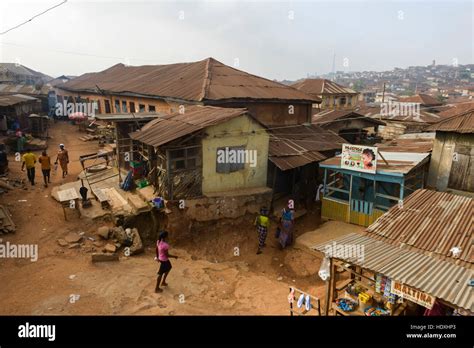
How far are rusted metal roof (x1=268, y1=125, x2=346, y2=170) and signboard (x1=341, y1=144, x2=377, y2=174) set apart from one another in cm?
193

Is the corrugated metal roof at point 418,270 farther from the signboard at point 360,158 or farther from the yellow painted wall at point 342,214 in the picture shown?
the yellow painted wall at point 342,214

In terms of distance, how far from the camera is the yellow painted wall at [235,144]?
43.0 ft

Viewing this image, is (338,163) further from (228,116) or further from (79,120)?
(79,120)

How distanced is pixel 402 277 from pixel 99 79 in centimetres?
3599

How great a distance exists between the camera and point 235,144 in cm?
1375

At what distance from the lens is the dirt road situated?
819cm

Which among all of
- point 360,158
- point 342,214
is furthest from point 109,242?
point 360,158

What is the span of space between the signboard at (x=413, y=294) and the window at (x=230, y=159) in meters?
8.49

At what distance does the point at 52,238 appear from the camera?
11312 mm

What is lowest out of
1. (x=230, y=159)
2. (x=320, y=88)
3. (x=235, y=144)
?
(x=230, y=159)

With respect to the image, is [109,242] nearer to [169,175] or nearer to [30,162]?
[169,175]

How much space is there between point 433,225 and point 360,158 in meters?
5.68

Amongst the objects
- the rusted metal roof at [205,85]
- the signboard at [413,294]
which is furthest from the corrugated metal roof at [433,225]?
the rusted metal roof at [205,85]
